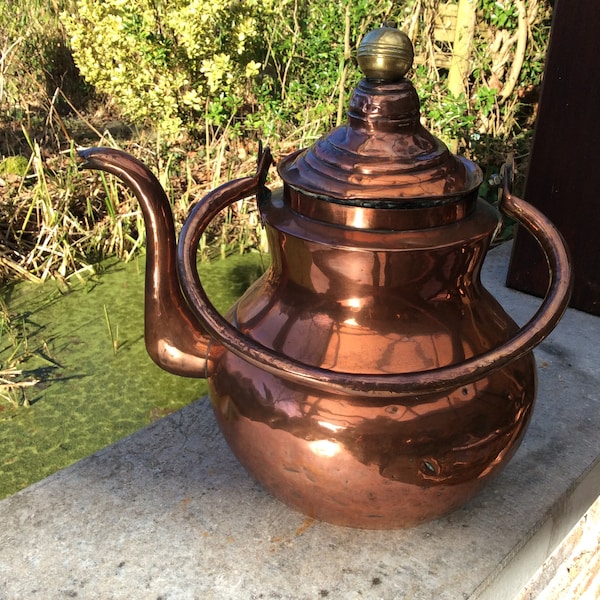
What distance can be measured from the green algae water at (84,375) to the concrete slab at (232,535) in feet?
1.37

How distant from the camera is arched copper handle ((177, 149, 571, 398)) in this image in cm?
66

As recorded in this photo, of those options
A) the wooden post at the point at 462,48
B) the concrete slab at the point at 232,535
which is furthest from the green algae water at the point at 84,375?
the wooden post at the point at 462,48

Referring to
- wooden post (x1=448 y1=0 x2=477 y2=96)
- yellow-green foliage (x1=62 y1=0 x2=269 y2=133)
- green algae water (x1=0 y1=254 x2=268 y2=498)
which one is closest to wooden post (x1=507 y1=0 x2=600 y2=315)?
green algae water (x1=0 y1=254 x2=268 y2=498)

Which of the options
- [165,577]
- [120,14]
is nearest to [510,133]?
[120,14]

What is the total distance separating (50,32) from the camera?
3656 mm

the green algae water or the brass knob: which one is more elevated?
the brass knob

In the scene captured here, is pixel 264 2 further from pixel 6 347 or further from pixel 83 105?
pixel 6 347

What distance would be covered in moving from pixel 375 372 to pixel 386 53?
364mm

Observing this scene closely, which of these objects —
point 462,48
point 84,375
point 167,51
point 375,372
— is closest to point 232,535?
point 375,372

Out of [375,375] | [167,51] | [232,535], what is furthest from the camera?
[167,51]

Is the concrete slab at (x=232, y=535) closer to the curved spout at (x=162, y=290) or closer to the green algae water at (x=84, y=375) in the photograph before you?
the curved spout at (x=162, y=290)

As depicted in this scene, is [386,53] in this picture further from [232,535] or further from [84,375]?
[84,375]

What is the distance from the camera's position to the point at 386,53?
29.4 inches

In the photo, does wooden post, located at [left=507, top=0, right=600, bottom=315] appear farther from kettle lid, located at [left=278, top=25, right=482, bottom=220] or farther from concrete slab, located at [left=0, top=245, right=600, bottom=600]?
kettle lid, located at [left=278, top=25, right=482, bottom=220]
